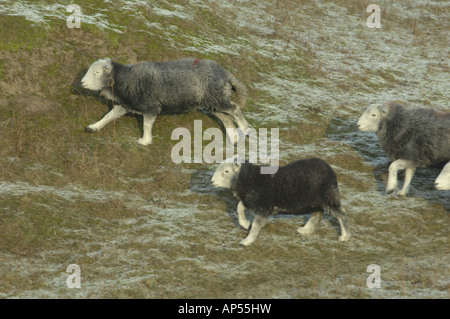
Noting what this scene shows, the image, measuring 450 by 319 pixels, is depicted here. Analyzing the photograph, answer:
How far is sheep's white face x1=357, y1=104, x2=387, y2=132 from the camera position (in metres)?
12.3

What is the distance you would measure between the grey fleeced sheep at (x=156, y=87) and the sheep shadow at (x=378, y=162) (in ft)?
12.1

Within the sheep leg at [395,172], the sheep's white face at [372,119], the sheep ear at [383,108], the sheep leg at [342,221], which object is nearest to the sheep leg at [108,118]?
the sheep's white face at [372,119]

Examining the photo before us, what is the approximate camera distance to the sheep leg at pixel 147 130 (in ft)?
41.1

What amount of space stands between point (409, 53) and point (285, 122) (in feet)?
33.6

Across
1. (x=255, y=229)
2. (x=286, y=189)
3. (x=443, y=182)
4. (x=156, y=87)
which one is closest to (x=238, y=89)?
(x=156, y=87)

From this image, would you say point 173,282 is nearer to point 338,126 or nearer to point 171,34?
point 338,126

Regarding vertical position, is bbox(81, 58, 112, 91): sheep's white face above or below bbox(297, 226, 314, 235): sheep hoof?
above

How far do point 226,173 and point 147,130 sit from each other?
3.76 metres

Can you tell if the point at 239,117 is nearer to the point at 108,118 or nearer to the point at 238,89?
the point at 238,89

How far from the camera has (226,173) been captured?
959 cm

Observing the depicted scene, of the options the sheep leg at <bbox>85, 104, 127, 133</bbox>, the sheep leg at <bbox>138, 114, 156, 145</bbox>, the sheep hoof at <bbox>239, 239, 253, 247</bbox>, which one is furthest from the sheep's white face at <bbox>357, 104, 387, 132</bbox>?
the sheep leg at <bbox>85, 104, 127, 133</bbox>

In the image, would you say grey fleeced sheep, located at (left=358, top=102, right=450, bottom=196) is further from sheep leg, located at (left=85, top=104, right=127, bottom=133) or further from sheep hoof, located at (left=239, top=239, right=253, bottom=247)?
sheep leg, located at (left=85, top=104, right=127, bottom=133)

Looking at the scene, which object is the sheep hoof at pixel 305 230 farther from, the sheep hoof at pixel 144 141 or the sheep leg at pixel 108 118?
the sheep leg at pixel 108 118

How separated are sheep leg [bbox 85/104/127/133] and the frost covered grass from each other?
188mm
